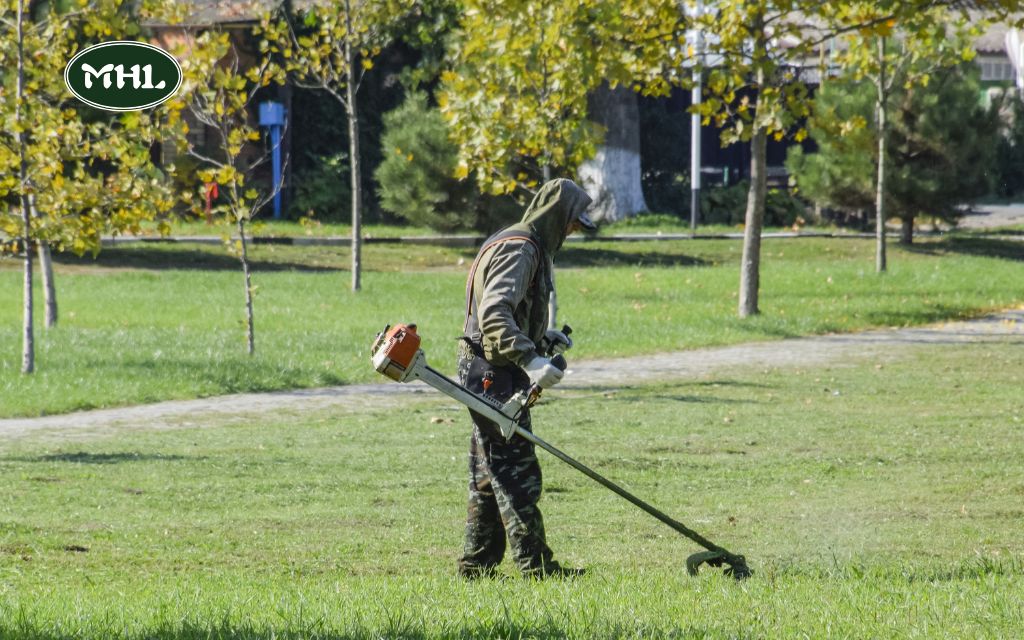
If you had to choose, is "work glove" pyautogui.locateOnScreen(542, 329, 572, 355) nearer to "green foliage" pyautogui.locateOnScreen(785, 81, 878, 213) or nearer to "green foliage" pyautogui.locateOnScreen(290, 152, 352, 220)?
"green foliage" pyautogui.locateOnScreen(785, 81, 878, 213)

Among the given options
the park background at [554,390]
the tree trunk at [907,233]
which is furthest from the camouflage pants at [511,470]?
the tree trunk at [907,233]

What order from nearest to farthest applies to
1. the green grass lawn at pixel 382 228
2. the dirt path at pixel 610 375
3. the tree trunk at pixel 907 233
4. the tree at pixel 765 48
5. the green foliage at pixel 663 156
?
the dirt path at pixel 610 375 < the tree at pixel 765 48 < the tree trunk at pixel 907 233 < the green grass lawn at pixel 382 228 < the green foliage at pixel 663 156

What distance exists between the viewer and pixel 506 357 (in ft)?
20.7

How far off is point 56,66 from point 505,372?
10.4m

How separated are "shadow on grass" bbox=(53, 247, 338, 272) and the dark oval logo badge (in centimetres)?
1201

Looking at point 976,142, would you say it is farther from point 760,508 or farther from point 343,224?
point 760,508

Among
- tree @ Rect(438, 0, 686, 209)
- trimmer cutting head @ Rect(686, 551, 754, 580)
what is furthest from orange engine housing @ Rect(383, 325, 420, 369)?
tree @ Rect(438, 0, 686, 209)

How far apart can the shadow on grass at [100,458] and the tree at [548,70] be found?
6737 millimetres

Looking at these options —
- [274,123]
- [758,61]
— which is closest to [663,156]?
[274,123]

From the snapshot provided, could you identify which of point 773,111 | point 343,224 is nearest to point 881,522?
point 773,111

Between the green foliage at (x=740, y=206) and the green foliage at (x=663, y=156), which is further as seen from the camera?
the green foliage at (x=663, y=156)

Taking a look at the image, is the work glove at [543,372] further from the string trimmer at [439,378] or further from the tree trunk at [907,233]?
the tree trunk at [907,233]

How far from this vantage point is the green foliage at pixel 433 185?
1150 inches

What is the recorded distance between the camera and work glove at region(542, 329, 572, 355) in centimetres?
664
